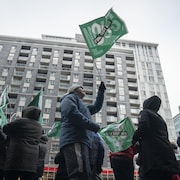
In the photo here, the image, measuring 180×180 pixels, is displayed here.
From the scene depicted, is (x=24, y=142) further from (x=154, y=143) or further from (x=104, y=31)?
(x=104, y=31)

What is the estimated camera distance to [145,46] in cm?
4794

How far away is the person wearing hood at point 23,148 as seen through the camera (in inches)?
103

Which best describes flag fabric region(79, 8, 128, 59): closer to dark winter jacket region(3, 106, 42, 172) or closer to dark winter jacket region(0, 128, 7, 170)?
dark winter jacket region(3, 106, 42, 172)

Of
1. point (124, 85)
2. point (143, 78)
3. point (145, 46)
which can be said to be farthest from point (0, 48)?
point (145, 46)

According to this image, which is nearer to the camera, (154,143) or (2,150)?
(154,143)

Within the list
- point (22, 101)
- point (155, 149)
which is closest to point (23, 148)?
point (155, 149)

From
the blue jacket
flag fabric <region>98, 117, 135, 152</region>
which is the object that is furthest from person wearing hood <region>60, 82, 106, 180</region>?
flag fabric <region>98, 117, 135, 152</region>

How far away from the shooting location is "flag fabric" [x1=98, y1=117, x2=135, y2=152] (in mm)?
4126

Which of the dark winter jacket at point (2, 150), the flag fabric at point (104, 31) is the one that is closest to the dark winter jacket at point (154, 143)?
the flag fabric at point (104, 31)

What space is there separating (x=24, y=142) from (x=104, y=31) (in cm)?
281

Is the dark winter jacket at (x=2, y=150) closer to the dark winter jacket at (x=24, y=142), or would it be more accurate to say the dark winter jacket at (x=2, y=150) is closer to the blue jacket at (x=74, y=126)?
the dark winter jacket at (x=24, y=142)

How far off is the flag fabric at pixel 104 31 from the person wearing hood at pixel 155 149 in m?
1.81

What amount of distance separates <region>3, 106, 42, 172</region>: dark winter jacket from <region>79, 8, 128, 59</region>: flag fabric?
192 centimetres

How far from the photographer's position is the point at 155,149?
2.59 m
